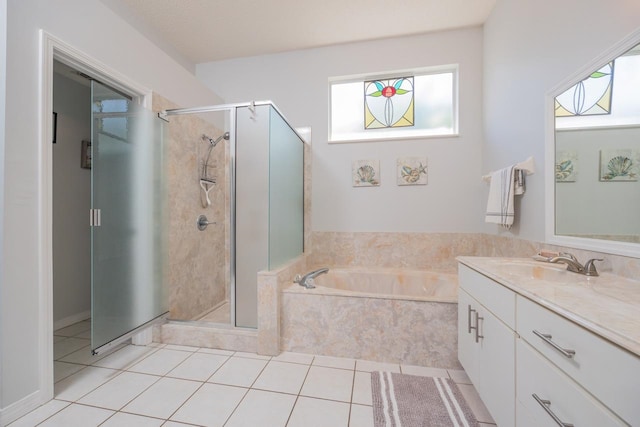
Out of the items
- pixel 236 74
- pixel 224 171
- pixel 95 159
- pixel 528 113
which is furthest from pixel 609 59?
pixel 236 74

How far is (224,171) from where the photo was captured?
293 centimetres

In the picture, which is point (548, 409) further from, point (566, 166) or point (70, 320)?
point (70, 320)

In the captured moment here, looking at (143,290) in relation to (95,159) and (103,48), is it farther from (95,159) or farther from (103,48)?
(103,48)

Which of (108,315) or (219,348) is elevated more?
(108,315)

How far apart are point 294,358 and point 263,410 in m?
0.52

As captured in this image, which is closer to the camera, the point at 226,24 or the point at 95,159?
the point at 95,159

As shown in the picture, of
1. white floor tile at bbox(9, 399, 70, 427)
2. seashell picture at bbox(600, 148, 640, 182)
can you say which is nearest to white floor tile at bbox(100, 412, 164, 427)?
white floor tile at bbox(9, 399, 70, 427)

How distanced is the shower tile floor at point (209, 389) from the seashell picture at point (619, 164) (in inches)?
50.9

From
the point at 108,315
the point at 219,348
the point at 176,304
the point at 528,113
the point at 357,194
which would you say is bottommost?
the point at 219,348

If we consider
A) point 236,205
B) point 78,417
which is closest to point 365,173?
point 236,205

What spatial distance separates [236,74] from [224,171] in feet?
3.96

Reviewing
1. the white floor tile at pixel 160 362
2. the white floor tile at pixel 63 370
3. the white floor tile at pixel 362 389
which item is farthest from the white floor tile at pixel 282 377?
the white floor tile at pixel 63 370

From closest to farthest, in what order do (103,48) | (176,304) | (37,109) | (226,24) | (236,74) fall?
(37,109)
(103,48)
(176,304)
(226,24)
(236,74)

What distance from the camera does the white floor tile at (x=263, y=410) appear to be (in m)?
1.26
